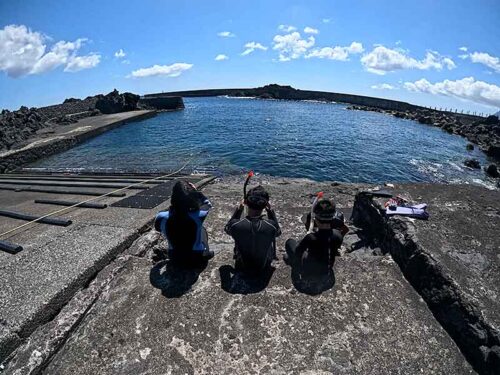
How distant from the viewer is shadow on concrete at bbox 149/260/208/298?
4078 millimetres

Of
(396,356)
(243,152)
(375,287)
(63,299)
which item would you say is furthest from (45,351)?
(243,152)

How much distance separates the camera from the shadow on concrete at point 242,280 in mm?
4102

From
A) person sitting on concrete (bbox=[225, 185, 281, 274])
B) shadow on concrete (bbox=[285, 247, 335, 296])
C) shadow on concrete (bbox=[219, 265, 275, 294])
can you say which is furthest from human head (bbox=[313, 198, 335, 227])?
shadow on concrete (bbox=[219, 265, 275, 294])

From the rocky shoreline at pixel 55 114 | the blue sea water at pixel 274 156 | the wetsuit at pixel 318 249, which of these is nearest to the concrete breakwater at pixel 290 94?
the rocky shoreline at pixel 55 114

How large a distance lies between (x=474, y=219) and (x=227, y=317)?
445cm

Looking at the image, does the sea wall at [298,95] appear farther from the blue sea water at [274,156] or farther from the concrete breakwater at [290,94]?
the blue sea water at [274,156]

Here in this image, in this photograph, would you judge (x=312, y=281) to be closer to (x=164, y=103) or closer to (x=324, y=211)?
(x=324, y=211)

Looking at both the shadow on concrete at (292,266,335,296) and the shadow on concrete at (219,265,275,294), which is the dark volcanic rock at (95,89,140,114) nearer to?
the shadow on concrete at (219,265,275,294)

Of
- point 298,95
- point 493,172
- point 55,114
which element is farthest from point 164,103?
point 298,95

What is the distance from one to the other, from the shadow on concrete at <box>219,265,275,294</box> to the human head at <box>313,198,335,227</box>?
112cm

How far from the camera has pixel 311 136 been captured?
1138 inches

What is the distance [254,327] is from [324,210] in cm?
159

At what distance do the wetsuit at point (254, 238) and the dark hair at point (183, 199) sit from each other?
22.9 inches

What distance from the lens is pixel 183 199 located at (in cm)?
397
